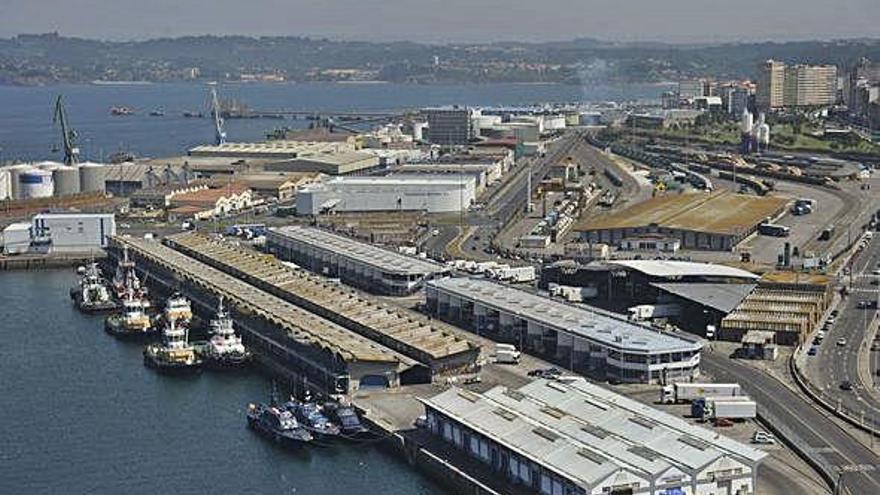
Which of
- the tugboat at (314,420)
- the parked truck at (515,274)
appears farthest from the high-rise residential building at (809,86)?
the tugboat at (314,420)

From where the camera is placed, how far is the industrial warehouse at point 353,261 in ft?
58.3

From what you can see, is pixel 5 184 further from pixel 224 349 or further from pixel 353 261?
pixel 224 349

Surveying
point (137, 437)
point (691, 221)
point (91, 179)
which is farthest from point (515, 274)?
point (91, 179)

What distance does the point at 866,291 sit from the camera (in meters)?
17.3

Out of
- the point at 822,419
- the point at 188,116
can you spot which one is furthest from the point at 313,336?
the point at 188,116

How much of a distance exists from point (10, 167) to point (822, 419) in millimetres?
23005

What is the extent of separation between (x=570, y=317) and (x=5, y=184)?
1833cm

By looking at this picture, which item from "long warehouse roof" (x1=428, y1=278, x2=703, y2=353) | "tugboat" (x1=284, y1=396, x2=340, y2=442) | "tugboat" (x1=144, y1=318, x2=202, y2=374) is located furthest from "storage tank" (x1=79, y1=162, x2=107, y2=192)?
"tugboat" (x1=284, y1=396, x2=340, y2=442)

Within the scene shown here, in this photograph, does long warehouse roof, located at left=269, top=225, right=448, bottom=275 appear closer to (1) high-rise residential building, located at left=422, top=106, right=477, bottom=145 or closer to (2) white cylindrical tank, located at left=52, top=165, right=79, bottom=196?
(2) white cylindrical tank, located at left=52, top=165, right=79, bottom=196

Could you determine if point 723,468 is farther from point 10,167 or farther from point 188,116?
point 188,116

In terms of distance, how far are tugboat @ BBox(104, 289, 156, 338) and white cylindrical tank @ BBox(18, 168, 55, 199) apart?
12643mm

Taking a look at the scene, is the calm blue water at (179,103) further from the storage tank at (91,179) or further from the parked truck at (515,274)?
the parked truck at (515,274)

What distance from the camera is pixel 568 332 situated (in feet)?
44.8

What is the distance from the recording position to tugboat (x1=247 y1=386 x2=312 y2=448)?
11.8 m
